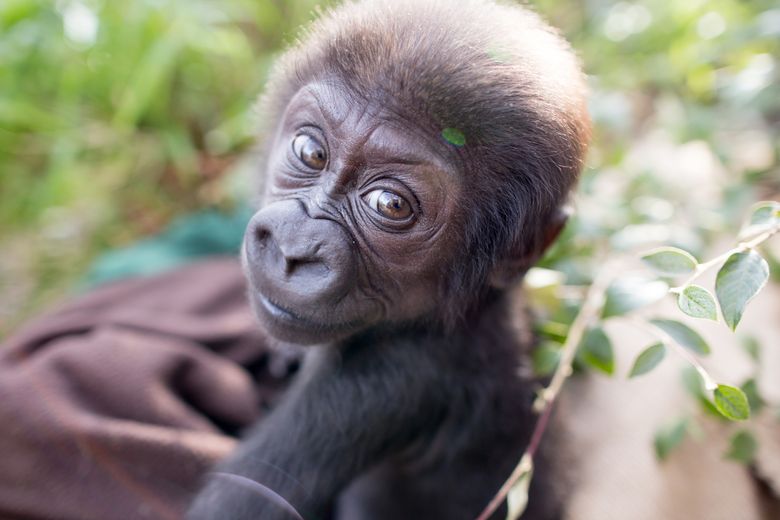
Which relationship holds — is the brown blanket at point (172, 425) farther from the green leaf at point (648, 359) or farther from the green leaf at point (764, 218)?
the green leaf at point (764, 218)

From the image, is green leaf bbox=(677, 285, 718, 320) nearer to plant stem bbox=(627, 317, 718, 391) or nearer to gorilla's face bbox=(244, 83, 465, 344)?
plant stem bbox=(627, 317, 718, 391)

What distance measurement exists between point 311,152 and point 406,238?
348 mm

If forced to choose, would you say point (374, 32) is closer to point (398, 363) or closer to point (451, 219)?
point (451, 219)

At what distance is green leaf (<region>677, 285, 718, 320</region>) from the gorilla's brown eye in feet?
3.08

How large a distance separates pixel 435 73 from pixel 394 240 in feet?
1.41

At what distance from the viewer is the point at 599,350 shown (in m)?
1.94

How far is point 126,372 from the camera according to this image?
2.49 meters

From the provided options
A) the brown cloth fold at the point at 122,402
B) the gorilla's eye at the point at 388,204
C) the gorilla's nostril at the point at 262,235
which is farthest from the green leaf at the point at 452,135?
the brown cloth fold at the point at 122,402

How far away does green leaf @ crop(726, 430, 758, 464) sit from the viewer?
201 cm

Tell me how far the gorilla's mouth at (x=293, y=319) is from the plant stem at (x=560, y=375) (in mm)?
583

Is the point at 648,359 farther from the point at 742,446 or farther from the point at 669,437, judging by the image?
the point at 742,446

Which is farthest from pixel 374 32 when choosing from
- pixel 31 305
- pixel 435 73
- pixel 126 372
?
pixel 31 305

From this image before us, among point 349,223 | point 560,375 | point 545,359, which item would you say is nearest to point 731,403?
point 560,375

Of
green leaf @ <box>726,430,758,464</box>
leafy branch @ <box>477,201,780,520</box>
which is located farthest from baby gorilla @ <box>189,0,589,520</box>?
green leaf @ <box>726,430,758,464</box>
